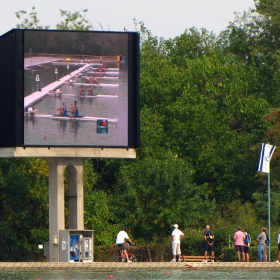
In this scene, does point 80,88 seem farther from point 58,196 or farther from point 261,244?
point 261,244

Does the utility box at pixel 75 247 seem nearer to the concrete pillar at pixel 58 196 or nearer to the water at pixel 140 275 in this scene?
the concrete pillar at pixel 58 196

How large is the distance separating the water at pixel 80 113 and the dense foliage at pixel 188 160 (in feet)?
15.3

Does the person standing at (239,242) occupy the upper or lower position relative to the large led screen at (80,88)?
lower

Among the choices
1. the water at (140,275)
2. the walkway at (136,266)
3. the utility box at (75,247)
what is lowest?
the water at (140,275)

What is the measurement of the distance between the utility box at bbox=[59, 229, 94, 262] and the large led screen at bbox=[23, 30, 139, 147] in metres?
3.50

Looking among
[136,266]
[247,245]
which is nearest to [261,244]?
[247,245]

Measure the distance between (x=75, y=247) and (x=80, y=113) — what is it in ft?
17.2

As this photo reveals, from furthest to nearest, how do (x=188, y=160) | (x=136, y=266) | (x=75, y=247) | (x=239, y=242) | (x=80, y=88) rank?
(x=188, y=160) → (x=80, y=88) → (x=75, y=247) → (x=239, y=242) → (x=136, y=266)

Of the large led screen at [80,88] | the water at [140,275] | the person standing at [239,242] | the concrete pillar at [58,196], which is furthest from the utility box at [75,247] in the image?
the water at [140,275]

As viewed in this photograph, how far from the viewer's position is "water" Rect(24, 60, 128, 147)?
4309cm

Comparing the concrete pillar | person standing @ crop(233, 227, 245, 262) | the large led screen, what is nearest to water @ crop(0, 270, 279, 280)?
person standing @ crop(233, 227, 245, 262)

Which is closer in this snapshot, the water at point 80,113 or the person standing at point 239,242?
the person standing at point 239,242

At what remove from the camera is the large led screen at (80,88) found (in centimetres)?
4331

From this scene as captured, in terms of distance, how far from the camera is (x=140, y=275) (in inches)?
1305
